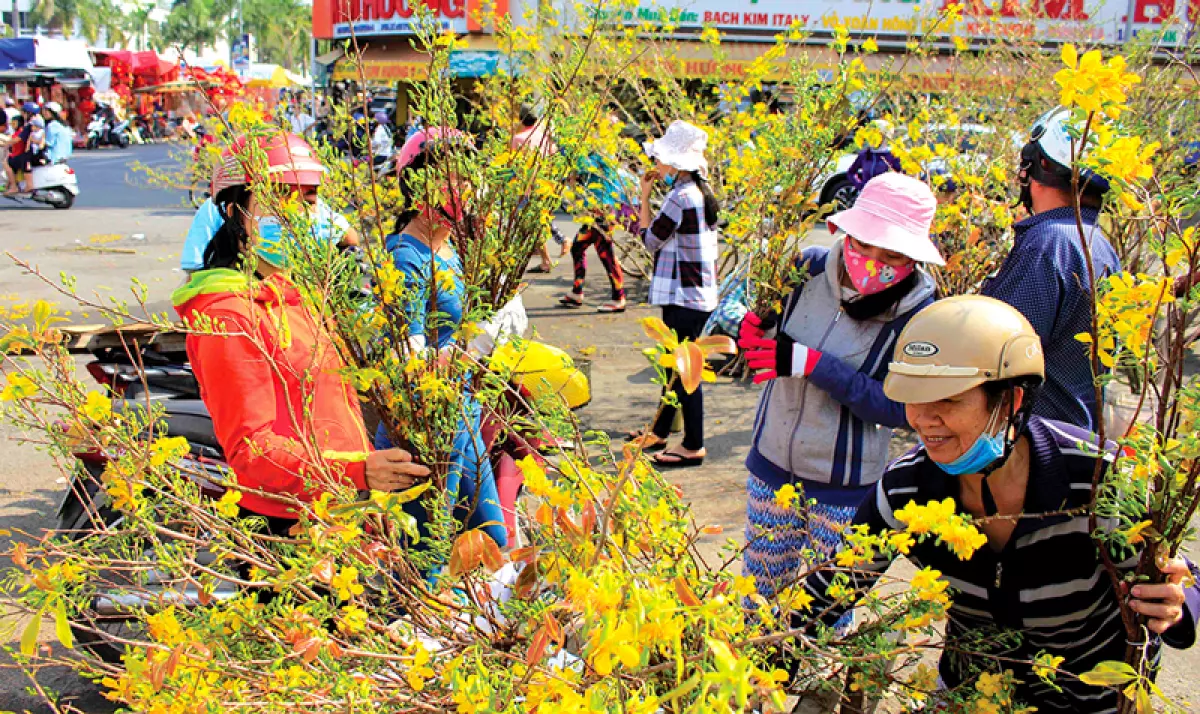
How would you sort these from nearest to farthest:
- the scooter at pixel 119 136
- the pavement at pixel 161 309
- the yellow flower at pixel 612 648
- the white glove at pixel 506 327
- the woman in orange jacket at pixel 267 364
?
the yellow flower at pixel 612 648
the woman in orange jacket at pixel 267 364
the white glove at pixel 506 327
the pavement at pixel 161 309
the scooter at pixel 119 136

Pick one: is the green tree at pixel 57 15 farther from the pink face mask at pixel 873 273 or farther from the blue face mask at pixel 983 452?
the blue face mask at pixel 983 452

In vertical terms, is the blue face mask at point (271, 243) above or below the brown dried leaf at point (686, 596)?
above

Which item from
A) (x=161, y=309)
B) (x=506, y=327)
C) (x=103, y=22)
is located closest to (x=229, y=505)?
(x=506, y=327)

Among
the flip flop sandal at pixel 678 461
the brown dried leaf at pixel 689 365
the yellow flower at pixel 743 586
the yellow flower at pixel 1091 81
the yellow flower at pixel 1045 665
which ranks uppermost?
the yellow flower at pixel 1091 81

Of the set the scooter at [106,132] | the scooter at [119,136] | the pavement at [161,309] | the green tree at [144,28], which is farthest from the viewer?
the green tree at [144,28]

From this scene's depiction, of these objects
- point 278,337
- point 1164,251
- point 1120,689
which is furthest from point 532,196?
point 1120,689

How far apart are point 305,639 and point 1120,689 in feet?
4.49

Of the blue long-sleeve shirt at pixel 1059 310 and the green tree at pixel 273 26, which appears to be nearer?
the blue long-sleeve shirt at pixel 1059 310

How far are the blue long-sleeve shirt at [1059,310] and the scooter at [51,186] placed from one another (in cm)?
1754

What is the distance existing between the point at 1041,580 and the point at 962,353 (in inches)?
21.6

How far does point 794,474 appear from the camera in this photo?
3010mm

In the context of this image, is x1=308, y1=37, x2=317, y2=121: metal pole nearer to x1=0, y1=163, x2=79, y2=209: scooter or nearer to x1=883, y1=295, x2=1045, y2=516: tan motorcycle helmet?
x1=0, y1=163, x2=79, y2=209: scooter

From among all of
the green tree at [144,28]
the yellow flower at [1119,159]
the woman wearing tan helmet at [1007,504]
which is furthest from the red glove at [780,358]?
the green tree at [144,28]

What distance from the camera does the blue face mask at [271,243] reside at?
2.17 metres
